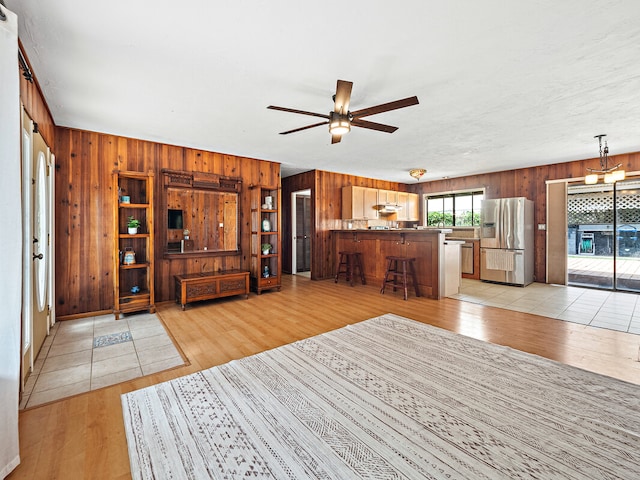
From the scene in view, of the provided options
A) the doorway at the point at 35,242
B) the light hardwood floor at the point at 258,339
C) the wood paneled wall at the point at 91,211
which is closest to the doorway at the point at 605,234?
the light hardwood floor at the point at 258,339

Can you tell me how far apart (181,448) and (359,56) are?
110 inches

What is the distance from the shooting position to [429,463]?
4.63ft

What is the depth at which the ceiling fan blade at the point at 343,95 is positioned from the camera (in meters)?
2.14

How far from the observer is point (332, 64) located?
227 cm

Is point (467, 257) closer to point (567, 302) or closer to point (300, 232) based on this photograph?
point (567, 302)

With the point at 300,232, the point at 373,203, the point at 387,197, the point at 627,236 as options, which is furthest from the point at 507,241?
the point at 300,232

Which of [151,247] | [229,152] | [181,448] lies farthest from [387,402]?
[229,152]

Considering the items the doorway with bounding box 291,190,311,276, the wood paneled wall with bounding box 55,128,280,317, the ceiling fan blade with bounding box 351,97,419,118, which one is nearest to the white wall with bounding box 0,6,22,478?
the ceiling fan blade with bounding box 351,97,419,118

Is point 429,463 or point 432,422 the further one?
point 432,422

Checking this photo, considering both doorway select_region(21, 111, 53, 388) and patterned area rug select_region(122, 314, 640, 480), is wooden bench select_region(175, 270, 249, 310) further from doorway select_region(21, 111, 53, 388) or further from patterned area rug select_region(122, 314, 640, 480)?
patterned area rug select_region(122, 314, 640, 480)

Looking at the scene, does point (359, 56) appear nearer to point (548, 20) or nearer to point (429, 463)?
point (548, 20)

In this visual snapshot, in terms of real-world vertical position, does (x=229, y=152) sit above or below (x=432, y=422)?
above

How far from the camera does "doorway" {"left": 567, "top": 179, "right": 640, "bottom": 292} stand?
5156mm

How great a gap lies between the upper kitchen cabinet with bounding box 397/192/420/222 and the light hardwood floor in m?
3.14
